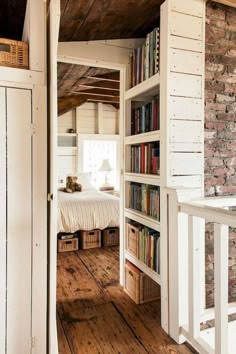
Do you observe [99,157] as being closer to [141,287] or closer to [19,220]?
[141,287]

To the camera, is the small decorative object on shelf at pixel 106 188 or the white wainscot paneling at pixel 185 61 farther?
the small decorative object on shelf at pixel 106 188

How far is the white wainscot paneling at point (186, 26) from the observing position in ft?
6.58

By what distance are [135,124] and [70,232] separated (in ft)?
6.55

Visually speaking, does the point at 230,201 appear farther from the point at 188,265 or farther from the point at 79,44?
the point at 79,44

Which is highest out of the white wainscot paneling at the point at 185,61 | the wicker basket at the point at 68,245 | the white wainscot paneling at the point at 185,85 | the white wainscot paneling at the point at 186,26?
the white wainscot paneling at the point at 186,26

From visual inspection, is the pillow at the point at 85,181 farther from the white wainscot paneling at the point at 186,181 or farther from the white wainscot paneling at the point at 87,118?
the white wainscot paneling at the point at 186,181

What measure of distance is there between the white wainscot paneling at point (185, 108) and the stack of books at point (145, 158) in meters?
0.38

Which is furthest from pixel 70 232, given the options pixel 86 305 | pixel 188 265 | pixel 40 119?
pixel 40 119

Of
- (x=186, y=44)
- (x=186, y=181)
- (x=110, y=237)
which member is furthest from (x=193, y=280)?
(x=110, y=237)

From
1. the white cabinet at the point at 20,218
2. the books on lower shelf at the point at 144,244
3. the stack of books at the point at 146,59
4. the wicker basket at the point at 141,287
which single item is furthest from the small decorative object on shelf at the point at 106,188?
the white cabinet at the point at 20,218

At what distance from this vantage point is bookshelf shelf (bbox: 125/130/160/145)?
7.29 ft

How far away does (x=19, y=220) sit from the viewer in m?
1.56

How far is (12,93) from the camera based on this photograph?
4.99 ft

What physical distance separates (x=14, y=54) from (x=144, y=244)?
1767 mm
